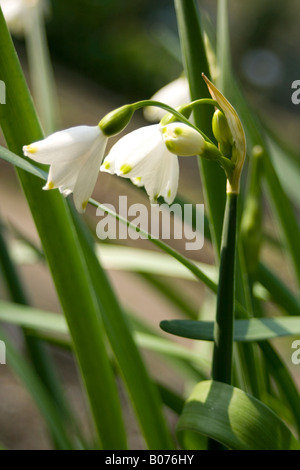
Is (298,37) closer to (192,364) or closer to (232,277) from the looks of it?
(192,364)

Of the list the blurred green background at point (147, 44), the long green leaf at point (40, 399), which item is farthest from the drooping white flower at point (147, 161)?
the blurred green background at point (147, 44)

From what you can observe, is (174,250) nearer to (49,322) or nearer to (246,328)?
(246,328)

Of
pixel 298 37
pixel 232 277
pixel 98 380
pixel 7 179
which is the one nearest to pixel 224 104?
pixel 232 277

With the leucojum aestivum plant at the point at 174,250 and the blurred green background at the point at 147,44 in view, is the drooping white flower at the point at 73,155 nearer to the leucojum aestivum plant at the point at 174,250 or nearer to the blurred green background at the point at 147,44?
the leucojum aestivum plant at the point at 174,250

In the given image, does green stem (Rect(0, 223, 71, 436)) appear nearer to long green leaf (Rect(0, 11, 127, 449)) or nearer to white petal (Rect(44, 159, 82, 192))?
long green leaf (Rect(0, 11, 127, 449))

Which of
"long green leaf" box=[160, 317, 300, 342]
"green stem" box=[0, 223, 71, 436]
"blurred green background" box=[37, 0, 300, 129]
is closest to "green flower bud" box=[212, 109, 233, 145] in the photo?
"long green leaf" box=[160, 317, 300, 342]

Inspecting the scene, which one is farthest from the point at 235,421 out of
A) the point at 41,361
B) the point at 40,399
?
the point at 41,361
